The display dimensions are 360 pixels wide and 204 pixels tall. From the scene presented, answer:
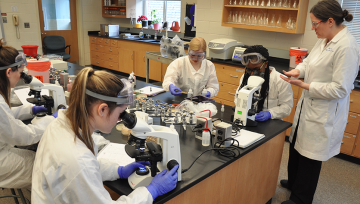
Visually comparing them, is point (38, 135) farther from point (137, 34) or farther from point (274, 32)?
point (137, 34)

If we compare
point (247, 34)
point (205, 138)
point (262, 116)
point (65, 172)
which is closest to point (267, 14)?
point (247, 34)

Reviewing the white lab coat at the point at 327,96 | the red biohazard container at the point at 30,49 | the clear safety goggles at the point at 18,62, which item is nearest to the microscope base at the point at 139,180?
the clear safety goggles at the point at 18,62

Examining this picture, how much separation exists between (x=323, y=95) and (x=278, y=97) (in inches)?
13.7

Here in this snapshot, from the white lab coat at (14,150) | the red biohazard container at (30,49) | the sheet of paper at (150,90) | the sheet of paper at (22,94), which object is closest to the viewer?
the white lab coat at (14,150)

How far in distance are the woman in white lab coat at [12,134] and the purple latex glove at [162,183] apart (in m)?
0.84

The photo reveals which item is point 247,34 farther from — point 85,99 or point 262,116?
point 85,99

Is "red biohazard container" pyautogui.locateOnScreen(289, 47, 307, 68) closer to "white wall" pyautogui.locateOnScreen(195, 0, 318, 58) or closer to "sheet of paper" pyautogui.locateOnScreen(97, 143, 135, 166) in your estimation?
"white wall" pyautogui.locateOnScreen(195, 0, 318, 58)

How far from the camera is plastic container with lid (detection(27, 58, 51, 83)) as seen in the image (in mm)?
2622

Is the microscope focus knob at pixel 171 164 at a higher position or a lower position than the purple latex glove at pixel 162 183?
higher

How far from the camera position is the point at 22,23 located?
586 cm

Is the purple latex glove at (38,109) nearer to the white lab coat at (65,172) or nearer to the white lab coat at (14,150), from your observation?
the white lab coat at (14,150)

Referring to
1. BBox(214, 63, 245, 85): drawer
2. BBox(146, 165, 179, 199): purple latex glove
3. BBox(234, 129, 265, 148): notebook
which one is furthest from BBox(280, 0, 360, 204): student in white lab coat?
BBox(214, 63, 245, 85): drawer

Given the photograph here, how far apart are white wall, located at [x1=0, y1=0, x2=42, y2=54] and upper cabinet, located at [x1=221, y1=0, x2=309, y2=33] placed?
4403 millimetres

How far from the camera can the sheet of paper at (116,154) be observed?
1.44 meters
